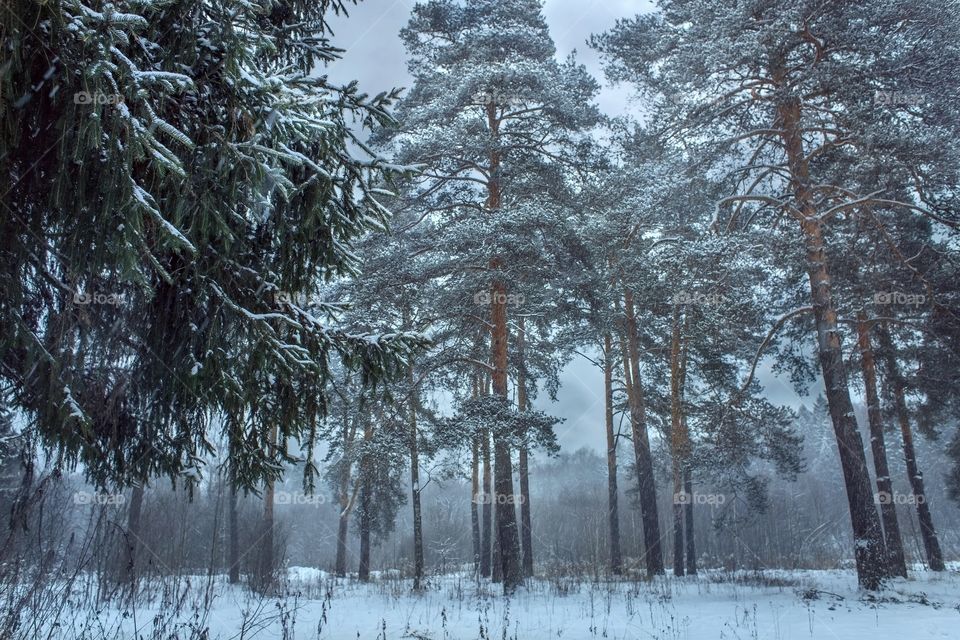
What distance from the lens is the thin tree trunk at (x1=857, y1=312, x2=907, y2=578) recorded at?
41.5ft

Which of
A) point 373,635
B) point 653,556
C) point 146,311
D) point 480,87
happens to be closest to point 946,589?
point 653,556

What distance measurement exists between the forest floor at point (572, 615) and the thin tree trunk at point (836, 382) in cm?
59

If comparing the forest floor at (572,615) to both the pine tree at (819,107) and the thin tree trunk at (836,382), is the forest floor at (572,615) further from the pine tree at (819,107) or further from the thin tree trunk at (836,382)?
the pine tree at (819,107)

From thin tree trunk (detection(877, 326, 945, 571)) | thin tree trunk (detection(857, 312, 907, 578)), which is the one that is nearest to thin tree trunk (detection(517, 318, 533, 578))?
thin tree trunk (detection(857, 312, 907, 578))

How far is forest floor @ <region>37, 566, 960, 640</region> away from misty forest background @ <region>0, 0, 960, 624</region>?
718mm

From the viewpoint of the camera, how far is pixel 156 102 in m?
3.84

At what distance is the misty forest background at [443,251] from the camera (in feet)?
12.6

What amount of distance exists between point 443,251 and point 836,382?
749 cm

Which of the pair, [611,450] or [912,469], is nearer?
[912,469]

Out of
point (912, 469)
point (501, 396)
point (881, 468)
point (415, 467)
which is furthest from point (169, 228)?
point (912, 469)

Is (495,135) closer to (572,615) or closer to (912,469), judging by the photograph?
(572,615)

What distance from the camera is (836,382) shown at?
9898 millimetres

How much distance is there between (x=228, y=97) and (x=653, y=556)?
1538cm

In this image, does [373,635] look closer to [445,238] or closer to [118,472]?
[118,472]
